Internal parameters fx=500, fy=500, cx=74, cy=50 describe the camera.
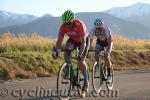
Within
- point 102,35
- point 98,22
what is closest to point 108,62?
point 102,35

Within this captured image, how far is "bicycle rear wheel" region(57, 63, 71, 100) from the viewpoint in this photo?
10.9 metres

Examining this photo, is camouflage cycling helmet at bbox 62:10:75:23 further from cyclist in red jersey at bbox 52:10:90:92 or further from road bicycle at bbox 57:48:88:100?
road bicycle at bbox 57:48:88:100

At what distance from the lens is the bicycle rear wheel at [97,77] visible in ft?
41.4

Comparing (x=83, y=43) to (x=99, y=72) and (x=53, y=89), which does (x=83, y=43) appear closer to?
(x=99, y=72)

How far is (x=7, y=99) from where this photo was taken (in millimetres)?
11352

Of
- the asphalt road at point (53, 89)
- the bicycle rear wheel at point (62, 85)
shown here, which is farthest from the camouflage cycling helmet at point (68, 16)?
the asphalt road at point (53, 89)

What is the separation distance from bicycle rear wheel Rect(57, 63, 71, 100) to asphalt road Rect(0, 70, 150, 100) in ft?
1.01

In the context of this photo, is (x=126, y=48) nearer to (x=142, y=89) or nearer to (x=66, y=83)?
(x=142, y=89)

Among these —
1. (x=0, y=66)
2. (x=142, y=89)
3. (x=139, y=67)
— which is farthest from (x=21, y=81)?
(x=139, y=67)

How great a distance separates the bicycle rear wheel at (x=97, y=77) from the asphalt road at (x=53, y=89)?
0.18 meters
